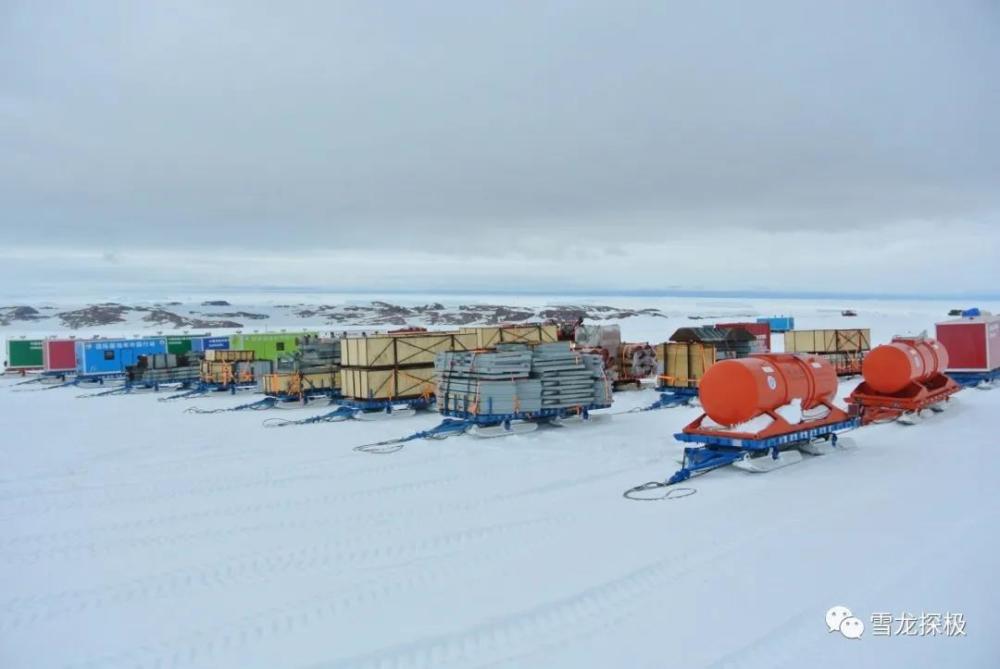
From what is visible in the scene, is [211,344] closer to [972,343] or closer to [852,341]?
[852,341]

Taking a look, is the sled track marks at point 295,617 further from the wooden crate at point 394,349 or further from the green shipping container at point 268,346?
the green shipping container at point 268,346

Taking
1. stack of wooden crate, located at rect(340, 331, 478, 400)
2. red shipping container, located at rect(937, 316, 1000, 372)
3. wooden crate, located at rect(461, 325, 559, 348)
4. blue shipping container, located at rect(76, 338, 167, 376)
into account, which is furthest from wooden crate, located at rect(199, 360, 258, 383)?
red shipping container, located at rect(937, 316, 1000, 372)

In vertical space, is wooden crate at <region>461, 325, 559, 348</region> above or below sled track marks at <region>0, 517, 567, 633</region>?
above

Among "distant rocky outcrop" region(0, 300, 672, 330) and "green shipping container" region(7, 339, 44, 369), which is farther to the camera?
"distant rocky outcrop" region(0, 300, 672, 330)

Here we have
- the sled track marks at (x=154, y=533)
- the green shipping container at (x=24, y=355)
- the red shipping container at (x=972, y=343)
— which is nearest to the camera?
the sled track marks at (x=154, y=533)

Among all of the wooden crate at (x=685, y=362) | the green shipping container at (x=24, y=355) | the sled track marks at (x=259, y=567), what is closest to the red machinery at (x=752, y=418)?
the sled track marks at (x=259, y=567)

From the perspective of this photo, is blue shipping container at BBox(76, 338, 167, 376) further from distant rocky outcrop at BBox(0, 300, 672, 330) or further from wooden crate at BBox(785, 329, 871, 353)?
distant rocky outcrop at BBox(0, 300, 672, 330)

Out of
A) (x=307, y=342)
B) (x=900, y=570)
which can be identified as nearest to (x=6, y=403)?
(x=307, y=342)
